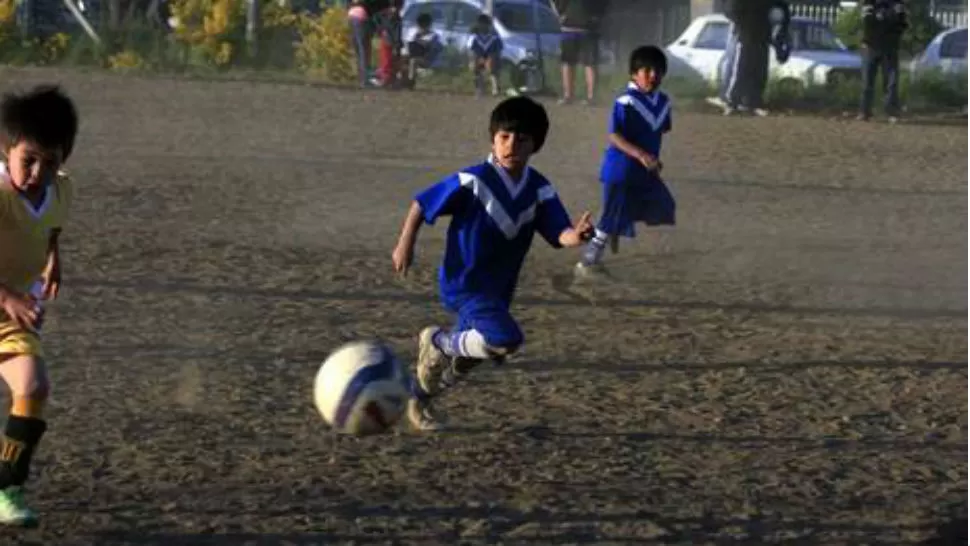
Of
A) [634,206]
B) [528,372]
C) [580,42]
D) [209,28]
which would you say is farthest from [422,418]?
[209,28]

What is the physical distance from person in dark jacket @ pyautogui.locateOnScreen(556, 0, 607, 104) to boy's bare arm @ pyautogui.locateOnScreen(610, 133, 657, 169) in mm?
14475

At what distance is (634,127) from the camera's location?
12.1 m

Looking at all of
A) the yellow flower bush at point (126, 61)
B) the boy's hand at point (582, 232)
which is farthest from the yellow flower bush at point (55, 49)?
the boy's hand at point (582, 232)

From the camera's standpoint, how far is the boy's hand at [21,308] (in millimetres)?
6176

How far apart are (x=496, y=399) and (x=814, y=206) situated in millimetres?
8463

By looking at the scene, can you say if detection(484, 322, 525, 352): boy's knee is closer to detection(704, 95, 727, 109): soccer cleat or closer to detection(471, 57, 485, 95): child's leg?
detection(704, 95, 727, 109): soccer cleat

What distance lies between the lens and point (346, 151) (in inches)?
773

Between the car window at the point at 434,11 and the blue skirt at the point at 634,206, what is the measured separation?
21055mm

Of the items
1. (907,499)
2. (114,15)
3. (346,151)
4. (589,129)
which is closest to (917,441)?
(907,499)

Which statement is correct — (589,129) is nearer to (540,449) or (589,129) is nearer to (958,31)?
(958,31)

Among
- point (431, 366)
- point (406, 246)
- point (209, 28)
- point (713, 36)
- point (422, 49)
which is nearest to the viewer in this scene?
point (406, 246)

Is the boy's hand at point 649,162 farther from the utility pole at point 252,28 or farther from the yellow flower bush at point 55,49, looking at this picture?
the yellow flower bush at point 55,49

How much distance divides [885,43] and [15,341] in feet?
69.8

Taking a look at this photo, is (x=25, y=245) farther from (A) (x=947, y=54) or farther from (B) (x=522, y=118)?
(A) (x=947, y=54)
